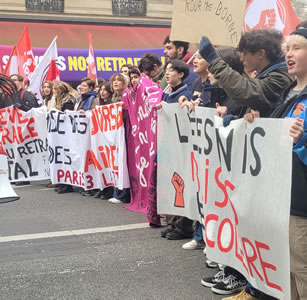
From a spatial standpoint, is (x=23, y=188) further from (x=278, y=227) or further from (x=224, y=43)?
(x=278, y=227)

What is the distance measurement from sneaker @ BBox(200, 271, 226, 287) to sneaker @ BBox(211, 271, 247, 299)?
0.13 feet

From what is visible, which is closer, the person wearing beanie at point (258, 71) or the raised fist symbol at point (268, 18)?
the person wearing beanie at point (258, 71)

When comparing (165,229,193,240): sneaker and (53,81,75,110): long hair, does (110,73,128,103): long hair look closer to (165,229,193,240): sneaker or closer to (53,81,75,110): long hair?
(53,81,75,110): long hair

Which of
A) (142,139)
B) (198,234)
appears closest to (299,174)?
(198,234)

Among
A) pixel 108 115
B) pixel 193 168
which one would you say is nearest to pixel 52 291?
pixel 193 168

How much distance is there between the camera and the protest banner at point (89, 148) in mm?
7859

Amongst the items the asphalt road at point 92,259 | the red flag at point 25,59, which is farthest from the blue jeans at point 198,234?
the red flag at point 25,59

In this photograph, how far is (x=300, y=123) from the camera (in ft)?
9.86

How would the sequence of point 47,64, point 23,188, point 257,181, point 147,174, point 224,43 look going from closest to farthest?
point 257,181
point 224,43
point 147,174
point 23,188
point 47,64

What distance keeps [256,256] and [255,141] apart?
26.1 inches

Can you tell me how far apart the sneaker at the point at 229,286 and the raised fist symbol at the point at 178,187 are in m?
1.05

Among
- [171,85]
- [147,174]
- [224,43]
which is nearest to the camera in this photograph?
[224,43]

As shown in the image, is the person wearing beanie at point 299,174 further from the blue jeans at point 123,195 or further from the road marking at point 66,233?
the blue jeans at point 123,195

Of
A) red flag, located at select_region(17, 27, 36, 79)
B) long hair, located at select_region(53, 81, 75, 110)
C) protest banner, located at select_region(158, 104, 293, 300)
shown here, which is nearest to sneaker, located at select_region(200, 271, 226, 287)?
protest banner, located at select_region(158, 104, 293, 300)
